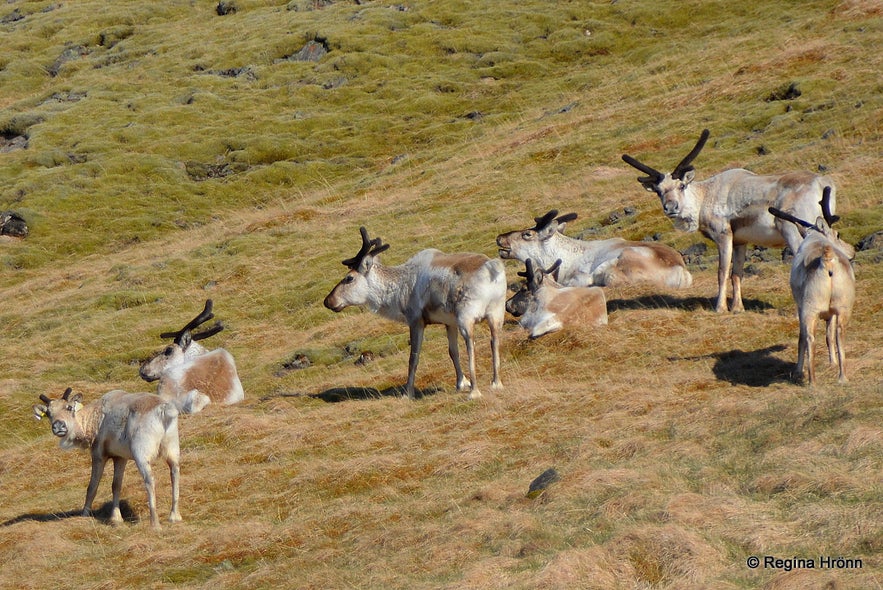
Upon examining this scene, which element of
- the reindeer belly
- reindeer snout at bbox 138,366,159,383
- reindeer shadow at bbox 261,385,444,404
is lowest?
reindeer shadow at bbox 261,385,444,404

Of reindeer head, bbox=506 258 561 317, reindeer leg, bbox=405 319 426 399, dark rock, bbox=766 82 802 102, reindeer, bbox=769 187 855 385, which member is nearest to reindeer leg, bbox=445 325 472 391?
reindeer leg, bbox=405 319 426 399

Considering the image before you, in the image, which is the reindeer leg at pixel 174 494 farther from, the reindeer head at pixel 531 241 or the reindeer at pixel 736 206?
the reindeer at pixel 736 206

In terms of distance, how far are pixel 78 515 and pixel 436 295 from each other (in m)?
7.91

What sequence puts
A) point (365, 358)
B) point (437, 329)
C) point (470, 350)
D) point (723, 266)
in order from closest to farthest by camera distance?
point (470, 350) → point (723, 266) → point (365, 358) → point (437, 329)

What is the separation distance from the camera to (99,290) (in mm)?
45000

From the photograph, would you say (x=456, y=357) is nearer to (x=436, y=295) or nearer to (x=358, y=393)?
(x=436, y=295)

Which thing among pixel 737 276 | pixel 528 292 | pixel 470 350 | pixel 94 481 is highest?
pixel 470 350

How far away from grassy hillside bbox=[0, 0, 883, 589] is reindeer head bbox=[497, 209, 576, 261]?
2.67m

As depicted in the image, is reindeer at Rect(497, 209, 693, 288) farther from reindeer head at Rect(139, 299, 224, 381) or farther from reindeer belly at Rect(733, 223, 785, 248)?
reindeer head at Rect(139, 299, 224, 381)

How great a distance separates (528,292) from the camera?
85.3 feet

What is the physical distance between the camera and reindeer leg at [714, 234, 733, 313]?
954 inches

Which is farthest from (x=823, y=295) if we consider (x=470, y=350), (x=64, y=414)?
(x=64, y=414)

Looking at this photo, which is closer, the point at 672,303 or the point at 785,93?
the point at 672,303

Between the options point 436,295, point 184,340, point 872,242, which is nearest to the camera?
point 436,295
